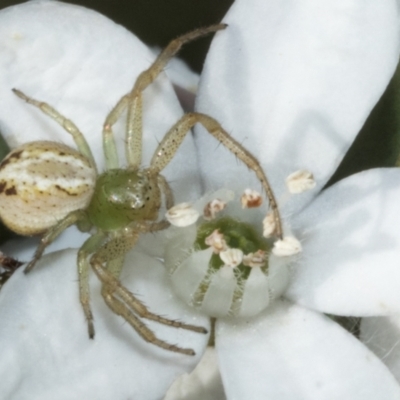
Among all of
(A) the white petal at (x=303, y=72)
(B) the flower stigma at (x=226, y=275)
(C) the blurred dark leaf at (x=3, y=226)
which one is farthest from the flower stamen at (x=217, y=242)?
(C) the blurred dark leaf at (x=3, y=226)

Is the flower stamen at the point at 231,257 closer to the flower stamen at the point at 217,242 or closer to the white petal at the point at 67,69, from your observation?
the flower stamen at the point at 217,242

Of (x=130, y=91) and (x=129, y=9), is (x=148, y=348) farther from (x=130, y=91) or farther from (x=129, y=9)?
(x=129, y=9)

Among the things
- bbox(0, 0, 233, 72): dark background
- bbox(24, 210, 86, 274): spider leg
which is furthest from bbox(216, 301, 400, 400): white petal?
bbox(0, 0, 233, 72): dark background

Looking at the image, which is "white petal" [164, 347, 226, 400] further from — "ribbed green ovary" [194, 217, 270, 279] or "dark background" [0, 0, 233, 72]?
"dark background" [0, 0, 233, 72]

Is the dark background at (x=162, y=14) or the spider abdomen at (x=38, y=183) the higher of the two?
the dark background at (x=162, y=14)

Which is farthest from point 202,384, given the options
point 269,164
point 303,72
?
point 303,72

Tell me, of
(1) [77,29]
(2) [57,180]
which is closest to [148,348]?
(2) [57,180]

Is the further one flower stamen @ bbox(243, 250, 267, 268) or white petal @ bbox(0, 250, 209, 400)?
flower stamen @ bbox(243, 250, 267, 268)

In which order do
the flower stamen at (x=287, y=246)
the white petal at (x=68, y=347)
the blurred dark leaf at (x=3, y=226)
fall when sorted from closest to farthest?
the white petal at (x=68, y=347) < the flower stamen at (x=287, y=246) < the blurred dark leaf at (x=3, y=226)
